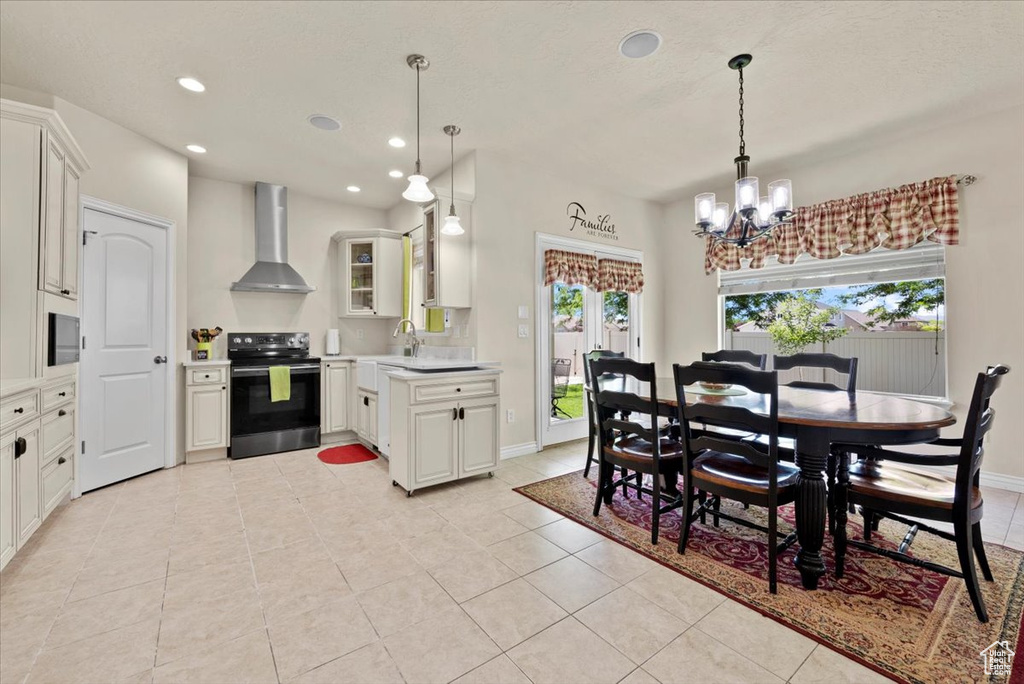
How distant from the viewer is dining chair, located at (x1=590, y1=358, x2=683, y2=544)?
2303mm

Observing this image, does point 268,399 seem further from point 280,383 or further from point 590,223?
point 590,223

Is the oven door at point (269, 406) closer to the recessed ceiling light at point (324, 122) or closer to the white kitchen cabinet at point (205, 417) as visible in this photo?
the white kitchen cabinet at point (205, 417)

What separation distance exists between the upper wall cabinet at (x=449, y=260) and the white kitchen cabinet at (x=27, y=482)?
2.49 meters

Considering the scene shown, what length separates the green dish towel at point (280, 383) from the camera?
13.3 ft

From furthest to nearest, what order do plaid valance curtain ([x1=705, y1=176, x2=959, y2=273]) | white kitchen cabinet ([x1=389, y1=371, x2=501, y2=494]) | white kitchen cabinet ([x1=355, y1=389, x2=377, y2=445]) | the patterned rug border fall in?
white kitchen cabinet ([x1=355, y1=389, x2=377, y2=445]) → plaid valance curtain ([x1=705, y1=176, x2=959, y2=273]) → white kitchen cabinet ([x1=389, y1=371, x2=501, y2=494]) → the patterned rug border

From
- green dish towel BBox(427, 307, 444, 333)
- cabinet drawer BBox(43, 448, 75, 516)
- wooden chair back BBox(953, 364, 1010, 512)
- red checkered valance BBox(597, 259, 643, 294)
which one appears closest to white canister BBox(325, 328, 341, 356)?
green dish towel BBox(427, 307, 444, 333)

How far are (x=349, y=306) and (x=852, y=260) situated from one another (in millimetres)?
4977

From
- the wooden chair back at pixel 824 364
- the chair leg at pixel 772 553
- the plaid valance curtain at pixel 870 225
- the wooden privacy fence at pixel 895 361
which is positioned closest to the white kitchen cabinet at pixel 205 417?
the chair leg at pixel 772 553

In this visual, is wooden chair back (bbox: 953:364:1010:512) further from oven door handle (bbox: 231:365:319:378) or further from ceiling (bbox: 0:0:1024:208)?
oven door handle (bbox: 231:365:319:378)

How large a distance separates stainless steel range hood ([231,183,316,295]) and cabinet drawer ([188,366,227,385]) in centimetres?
94

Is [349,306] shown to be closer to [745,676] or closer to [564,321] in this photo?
[564,321]

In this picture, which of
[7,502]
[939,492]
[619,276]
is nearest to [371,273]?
[619,276]

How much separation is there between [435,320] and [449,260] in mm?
685

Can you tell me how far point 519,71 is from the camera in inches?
103
